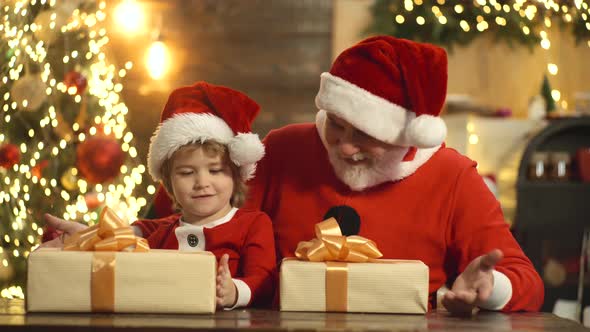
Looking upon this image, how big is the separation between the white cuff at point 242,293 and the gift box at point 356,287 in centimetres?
12

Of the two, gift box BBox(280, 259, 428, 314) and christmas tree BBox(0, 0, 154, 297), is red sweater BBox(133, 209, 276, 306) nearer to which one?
gift box BBox(280, 259, 428, 314)

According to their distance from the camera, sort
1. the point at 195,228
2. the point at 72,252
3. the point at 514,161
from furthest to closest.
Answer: the point at 514,161 < the point at 195,228 < the point at 72,252

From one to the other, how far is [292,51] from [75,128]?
6.62 feet

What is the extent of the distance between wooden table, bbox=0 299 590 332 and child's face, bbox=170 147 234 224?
280mm

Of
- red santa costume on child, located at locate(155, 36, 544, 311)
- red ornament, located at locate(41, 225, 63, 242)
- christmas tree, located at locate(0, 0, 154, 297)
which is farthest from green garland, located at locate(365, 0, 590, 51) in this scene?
red ornament, located at locate(41, 225, 63, 242)

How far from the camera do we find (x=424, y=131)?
5.53ft

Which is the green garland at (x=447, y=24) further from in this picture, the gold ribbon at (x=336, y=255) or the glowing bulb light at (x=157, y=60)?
the gold ribbon at (x=336, y=255)

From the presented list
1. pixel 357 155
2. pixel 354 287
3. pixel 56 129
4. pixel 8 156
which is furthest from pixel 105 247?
pixel 56 129

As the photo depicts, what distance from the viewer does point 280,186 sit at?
1.95 metres

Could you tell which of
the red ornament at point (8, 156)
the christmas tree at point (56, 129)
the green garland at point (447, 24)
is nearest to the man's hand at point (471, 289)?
the christmas tree at point (56, 129)

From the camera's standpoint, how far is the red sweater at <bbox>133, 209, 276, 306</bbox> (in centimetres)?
162

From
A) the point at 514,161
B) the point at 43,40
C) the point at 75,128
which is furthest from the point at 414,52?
the point at 514,161

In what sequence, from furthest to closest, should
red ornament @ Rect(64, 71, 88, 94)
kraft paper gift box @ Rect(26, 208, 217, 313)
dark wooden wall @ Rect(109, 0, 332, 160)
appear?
dark wooden wall @ Rect(109, 0, 332, 160) < red ornament @ Rect(64, 71, 88, 94) < kraft paper gift box @ Rect(26, 208, 217, 313)

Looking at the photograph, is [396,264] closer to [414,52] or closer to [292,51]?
[414,52]
